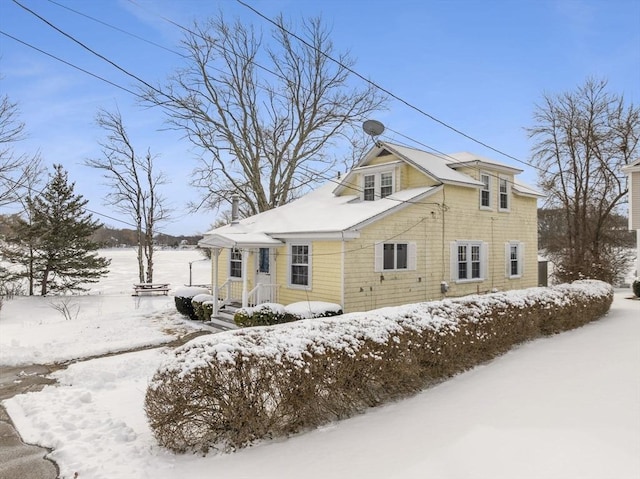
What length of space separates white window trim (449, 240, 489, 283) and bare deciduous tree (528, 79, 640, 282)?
1242cm

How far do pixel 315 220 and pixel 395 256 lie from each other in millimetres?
2988

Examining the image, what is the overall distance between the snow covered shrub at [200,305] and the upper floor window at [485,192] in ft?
38.1

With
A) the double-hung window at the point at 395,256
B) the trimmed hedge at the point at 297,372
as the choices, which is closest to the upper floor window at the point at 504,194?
the double-hung window at the point at 395,256

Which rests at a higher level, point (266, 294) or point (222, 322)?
point (266, 294)

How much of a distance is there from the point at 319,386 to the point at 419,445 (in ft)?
4.55

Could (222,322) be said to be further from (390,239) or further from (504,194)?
(504,194)

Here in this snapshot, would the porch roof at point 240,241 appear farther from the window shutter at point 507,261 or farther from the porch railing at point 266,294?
the window shutter at point 507,261

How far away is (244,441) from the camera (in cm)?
492

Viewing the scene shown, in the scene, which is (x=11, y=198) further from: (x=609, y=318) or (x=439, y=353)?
(x=609, y=318)

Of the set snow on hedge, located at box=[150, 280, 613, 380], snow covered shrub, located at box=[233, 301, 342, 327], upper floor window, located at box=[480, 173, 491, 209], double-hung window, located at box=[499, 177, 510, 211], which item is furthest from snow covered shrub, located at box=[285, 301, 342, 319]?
double-hung window, located at box=[499, 177, 510, 211]

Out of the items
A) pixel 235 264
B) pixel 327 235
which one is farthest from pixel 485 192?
pixel 235 264

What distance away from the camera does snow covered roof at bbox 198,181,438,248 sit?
12945 millimetres

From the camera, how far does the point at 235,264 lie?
16359mm

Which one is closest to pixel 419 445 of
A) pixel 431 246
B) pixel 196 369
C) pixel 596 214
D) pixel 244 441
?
pixel 244 441
